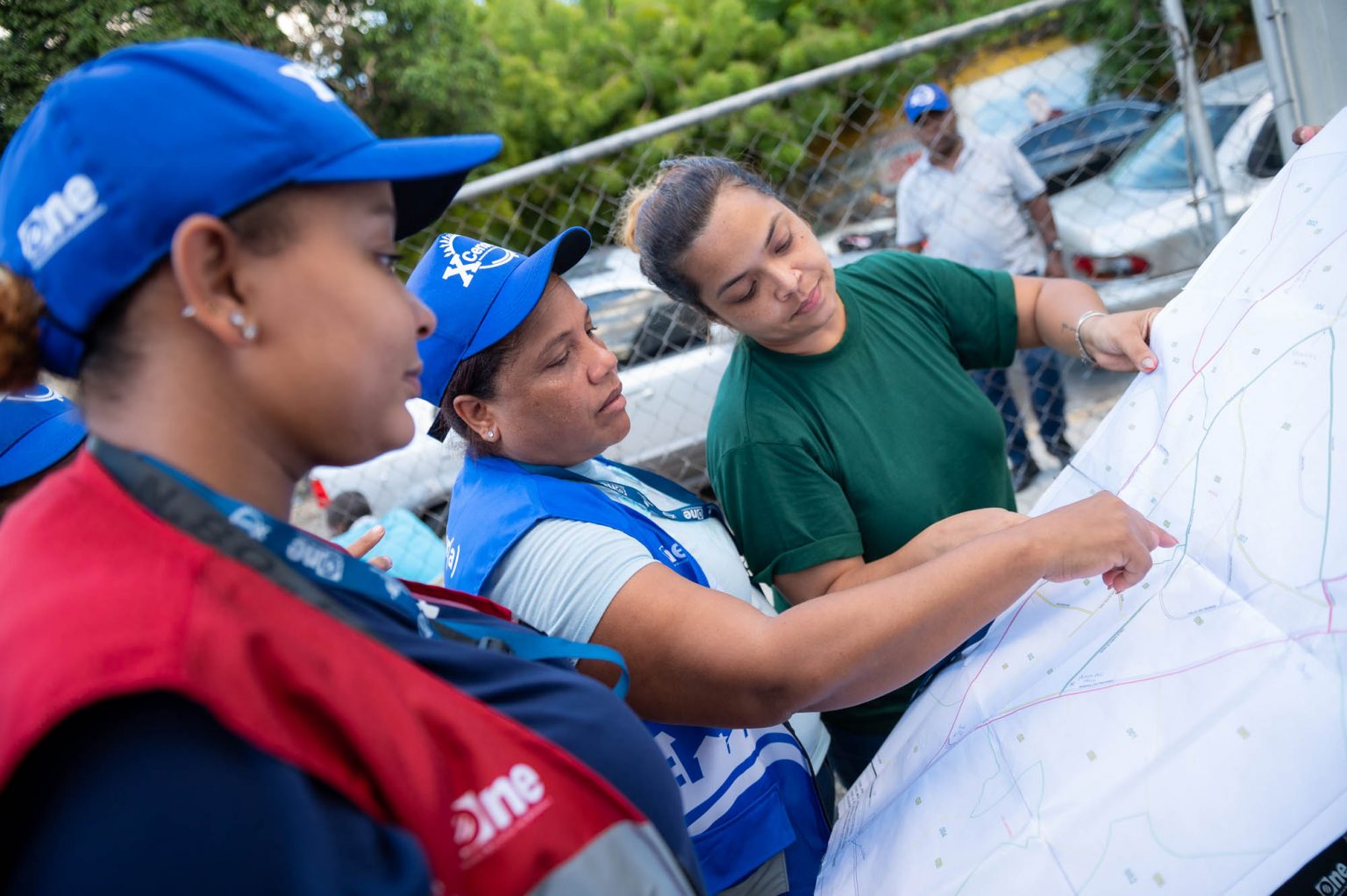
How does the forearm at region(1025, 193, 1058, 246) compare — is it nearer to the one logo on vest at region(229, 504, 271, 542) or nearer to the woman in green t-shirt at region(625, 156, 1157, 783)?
the woman in green t-shirt at region(625, 156, 1157, 783)

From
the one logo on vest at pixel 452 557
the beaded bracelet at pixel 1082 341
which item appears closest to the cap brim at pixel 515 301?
the one logo on vest at pixel 452 557

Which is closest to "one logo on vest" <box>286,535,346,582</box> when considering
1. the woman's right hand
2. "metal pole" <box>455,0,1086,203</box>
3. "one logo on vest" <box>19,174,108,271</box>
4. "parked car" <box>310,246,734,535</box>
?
"one logo on vest" <box>19,174,108,271</box>

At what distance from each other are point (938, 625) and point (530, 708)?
2.09ft

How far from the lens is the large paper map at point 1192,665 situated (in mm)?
1054

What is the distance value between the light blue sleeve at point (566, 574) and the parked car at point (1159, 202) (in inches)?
171

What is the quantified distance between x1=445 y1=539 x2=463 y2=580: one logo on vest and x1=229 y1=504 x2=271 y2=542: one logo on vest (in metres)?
0.63

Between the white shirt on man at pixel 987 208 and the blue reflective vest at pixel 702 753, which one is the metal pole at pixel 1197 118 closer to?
the white shirt on man at pixel 987 208

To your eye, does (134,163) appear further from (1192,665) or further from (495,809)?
(1192,665)

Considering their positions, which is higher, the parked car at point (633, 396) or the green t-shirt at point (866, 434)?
the green t-shirt at point (866, 434)

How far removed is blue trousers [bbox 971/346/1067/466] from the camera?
444cm

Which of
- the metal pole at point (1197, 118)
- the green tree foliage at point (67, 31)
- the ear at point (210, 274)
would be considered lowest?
the metal pole at point (1197, 118)

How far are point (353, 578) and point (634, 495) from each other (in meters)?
0.75

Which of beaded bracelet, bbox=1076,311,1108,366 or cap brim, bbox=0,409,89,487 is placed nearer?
cap brim, bbox=0,409,89,487

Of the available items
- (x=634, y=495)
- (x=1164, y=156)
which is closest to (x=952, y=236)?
(x=1164, y=156)
